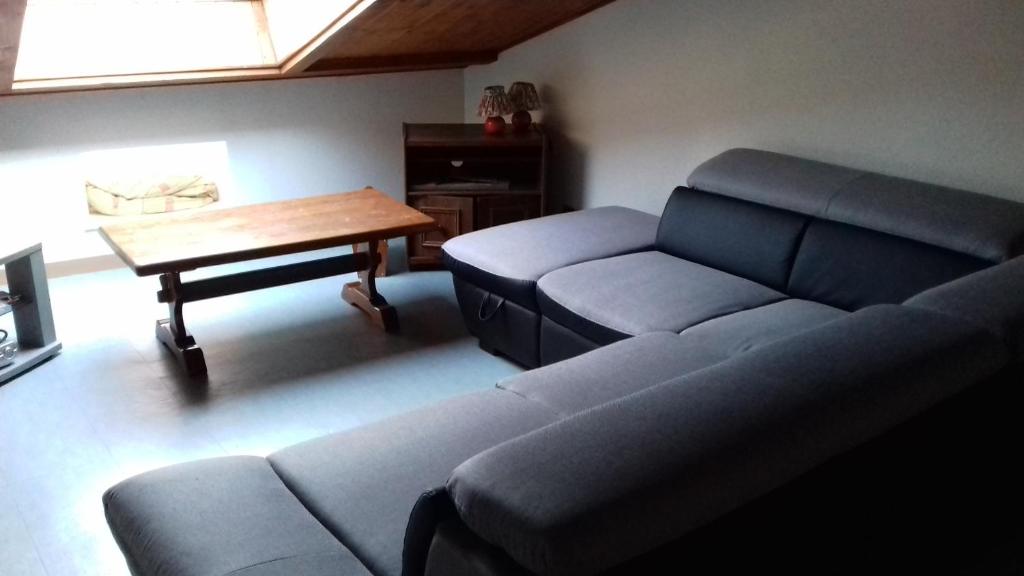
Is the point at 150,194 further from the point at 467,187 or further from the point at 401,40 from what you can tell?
the point at 467,187

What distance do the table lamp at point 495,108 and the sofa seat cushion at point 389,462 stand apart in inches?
95.7

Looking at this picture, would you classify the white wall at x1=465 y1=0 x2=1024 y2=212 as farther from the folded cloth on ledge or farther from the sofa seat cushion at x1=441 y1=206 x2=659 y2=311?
the folded cloth on ledge

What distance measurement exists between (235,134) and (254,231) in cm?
133

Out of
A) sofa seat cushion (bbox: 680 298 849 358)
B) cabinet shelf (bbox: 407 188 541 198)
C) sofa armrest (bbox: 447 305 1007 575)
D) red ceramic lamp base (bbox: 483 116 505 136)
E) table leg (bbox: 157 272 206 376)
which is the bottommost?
table leg (bbox: 157 272 206 376)

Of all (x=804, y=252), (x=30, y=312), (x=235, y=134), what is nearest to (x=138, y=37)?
(x=235, y=134)

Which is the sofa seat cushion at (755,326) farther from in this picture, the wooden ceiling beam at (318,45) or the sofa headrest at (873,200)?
the wooden ceiling beam at (318,45)

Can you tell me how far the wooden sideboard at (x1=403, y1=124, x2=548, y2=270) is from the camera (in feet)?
14.3

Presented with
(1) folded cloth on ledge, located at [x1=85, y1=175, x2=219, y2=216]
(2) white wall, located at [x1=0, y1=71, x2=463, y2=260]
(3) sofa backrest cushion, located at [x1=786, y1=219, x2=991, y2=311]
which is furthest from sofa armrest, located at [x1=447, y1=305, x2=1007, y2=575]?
(1) folded cloth on ledge, located at [x1=85, y1=175, x2=219, y2=216]

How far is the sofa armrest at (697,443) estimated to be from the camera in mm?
1149

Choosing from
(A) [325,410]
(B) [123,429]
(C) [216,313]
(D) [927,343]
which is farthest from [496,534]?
(C) [216,313]

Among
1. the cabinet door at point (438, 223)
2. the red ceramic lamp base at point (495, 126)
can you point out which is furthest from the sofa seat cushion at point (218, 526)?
the red ceramic lamp base at point (495, 126)

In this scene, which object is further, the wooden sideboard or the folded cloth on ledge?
the folded cloth on ledge

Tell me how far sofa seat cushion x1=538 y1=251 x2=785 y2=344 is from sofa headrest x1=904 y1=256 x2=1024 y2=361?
2.98ft

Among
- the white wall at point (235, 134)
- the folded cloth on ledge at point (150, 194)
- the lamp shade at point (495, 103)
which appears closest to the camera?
the white wall at point (235, 134)
